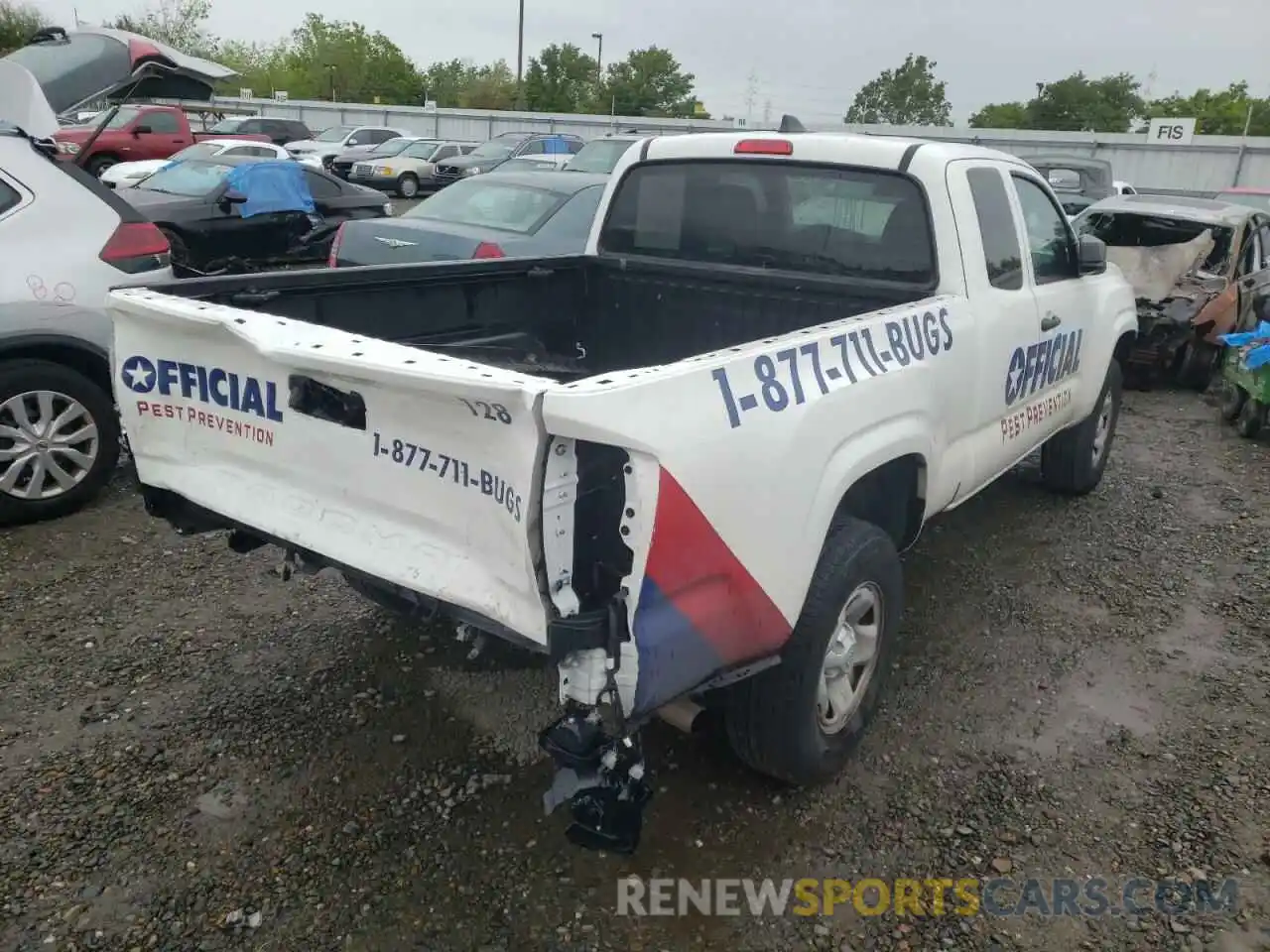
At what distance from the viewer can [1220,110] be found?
59719 mm

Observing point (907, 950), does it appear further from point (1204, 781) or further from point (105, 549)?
point (105, 549)

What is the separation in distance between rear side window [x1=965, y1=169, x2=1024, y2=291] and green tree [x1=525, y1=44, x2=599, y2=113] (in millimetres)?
64332

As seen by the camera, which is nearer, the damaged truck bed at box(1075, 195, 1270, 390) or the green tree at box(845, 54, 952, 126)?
the damaged truck bed at box(1075, 195, 1270, 390)

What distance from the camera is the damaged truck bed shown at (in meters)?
8.81

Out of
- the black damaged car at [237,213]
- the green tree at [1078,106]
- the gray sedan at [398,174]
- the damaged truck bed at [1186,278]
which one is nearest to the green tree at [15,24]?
the gray sedan at [398,174]

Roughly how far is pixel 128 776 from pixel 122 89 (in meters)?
4.39

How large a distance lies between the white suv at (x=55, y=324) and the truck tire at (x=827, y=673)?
3799 millimetres

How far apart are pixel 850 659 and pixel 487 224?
5.66m

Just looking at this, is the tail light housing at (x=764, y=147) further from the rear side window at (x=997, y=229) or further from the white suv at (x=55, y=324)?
the white suv at (x=55, y=324)

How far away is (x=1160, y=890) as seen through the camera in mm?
2764

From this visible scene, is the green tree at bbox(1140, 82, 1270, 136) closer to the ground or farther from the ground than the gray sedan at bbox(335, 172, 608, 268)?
farther from the ground

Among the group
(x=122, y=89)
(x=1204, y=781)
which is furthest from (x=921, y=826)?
(x=122, y=89)

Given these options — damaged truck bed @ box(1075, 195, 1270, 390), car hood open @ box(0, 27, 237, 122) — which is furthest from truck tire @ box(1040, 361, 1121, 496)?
car hood open @ box(0, 27, 237, 122)

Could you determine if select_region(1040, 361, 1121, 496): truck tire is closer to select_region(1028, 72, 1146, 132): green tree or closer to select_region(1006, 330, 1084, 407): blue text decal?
select_region(1006, 330, 1084, 407): blue text decal
